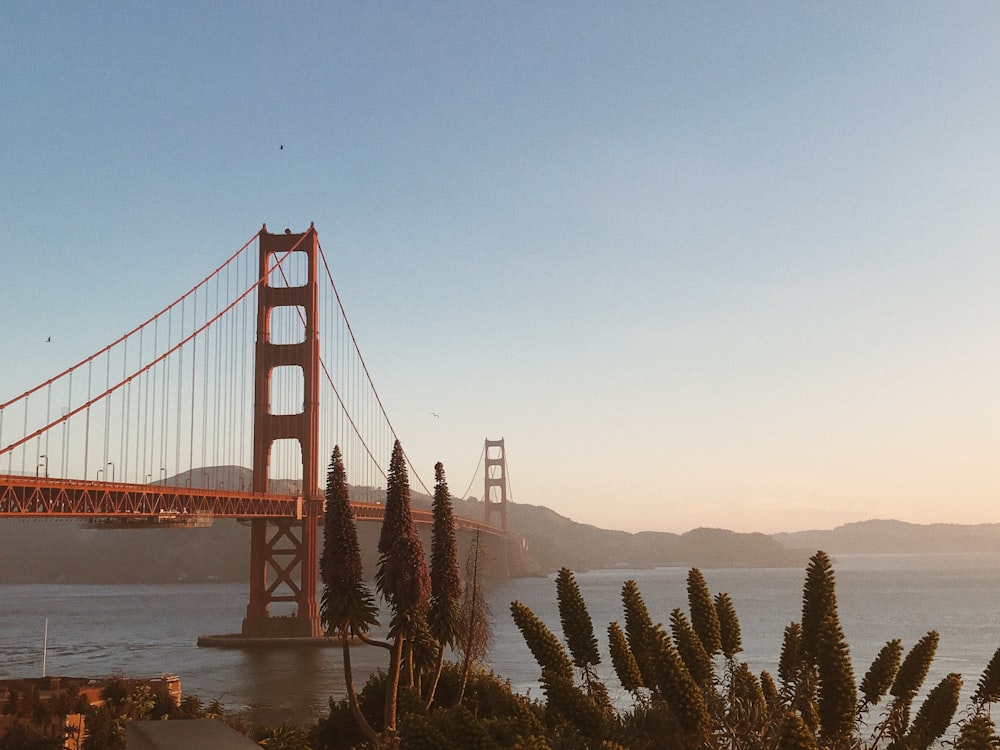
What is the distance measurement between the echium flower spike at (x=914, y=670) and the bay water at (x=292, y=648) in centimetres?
3591

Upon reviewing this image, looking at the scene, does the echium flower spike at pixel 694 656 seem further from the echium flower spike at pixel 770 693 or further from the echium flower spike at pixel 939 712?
the echium flower spike at pixel 939 712

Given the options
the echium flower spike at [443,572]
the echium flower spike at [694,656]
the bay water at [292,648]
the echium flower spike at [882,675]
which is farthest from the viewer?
the bay water at [292,648]

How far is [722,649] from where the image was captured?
39.0 ft

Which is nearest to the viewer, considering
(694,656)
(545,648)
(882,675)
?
(694,656)

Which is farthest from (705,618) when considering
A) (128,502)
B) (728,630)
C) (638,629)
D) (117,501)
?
(128,502)

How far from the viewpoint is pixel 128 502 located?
185 feet

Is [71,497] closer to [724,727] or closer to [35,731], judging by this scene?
[35,731]

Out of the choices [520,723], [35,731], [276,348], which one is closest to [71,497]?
[35,731]

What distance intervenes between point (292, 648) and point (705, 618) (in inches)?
2516

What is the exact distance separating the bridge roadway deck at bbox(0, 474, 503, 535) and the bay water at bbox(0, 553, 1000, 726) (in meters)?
7.65

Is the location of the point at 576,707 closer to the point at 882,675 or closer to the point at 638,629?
the point at 638,629

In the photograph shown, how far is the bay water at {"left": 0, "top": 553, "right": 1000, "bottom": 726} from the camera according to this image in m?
56.9

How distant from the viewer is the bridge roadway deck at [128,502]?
156 feet

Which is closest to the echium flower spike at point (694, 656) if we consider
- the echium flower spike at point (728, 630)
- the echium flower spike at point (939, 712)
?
the echium flower spike at point (728, 630)
